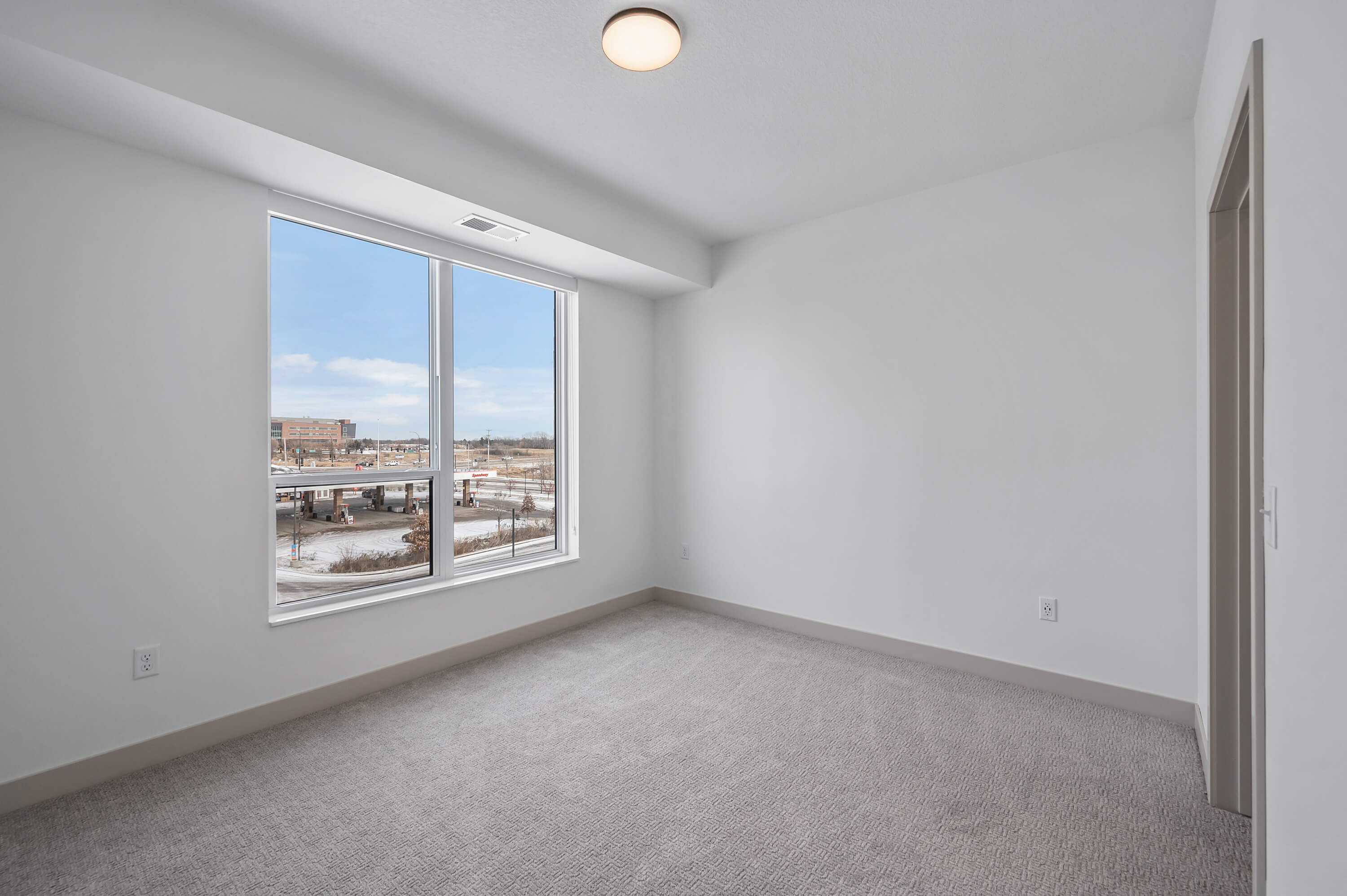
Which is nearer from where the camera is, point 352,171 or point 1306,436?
point 1306,436

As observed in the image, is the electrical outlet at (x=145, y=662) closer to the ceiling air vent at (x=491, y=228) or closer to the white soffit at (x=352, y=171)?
the white soffit at (x=352, y=171)

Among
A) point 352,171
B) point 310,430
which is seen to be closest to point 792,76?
point 352,171

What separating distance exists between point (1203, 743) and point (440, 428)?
3.80m

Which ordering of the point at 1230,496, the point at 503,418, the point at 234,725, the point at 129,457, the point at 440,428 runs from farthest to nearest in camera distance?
1. the point at 503,418
2. the point at 440,428
3. the point at 234,725
4. the point at 129,457
5. the point at 1230,496

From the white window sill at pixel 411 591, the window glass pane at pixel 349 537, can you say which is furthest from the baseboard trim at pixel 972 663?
the window glass pane at pixel 349 537

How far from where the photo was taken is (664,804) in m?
2.04

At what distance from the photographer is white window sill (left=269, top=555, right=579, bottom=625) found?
2.74 metres

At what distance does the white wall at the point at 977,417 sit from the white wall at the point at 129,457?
2653 mm

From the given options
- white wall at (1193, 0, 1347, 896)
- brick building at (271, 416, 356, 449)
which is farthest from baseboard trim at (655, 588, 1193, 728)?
brick building at (271, 416, 356, 449)

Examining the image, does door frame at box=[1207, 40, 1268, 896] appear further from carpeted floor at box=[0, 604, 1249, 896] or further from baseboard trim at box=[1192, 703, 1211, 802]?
carpeted floor at box=[0, 604, 1249, 896]

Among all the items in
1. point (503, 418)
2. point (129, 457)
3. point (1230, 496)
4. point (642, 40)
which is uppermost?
point (642, 40)

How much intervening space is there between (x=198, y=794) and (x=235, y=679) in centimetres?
51

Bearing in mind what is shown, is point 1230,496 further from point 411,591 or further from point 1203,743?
point 411,591

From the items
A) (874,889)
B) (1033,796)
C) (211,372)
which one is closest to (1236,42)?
(1033,796)
